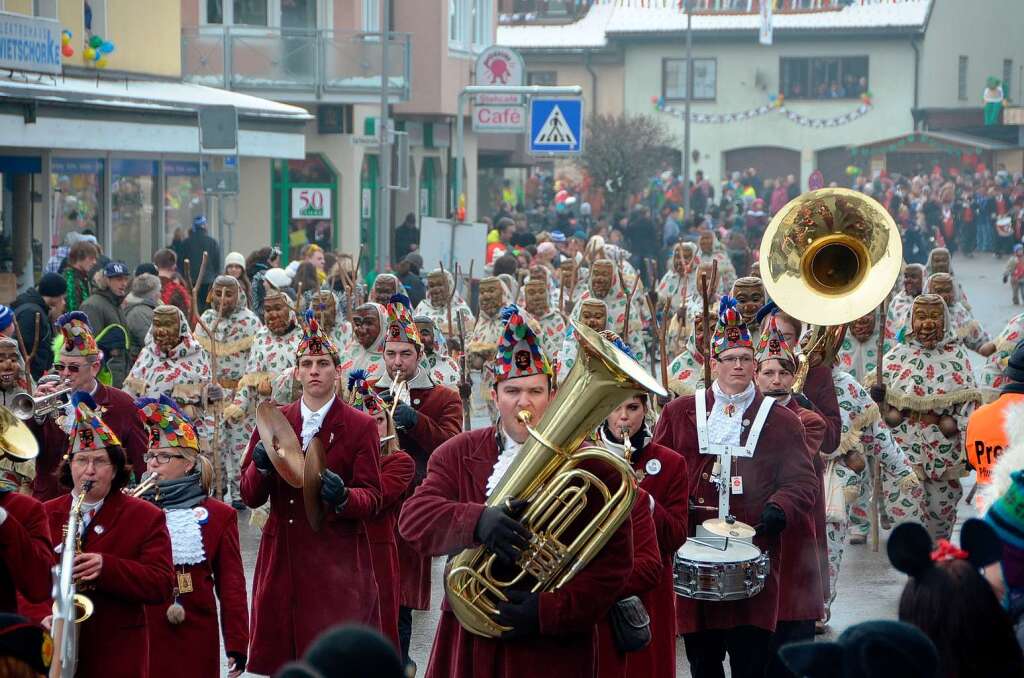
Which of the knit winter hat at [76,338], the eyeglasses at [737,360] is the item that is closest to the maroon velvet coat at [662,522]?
→ the eyeglasses at [737,360]

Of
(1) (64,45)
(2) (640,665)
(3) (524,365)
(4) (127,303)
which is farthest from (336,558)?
(1) (64,45)

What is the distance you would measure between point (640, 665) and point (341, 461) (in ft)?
5.11

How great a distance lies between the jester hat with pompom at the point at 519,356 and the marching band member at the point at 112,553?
1.35 meters

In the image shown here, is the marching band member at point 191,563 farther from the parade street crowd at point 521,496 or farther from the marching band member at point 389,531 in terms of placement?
the marching band member at point 389,531

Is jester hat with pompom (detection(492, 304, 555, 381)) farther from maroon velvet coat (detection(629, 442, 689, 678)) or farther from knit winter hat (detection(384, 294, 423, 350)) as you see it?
knit winter hat (detection(384, 294, 423, 350))

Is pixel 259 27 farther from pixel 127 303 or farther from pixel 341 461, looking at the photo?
pixel 341 461

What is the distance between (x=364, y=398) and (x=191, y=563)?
1.96m

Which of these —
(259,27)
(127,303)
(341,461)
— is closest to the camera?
(341,461)

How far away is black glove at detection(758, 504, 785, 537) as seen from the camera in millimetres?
7055

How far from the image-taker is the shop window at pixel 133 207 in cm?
2297

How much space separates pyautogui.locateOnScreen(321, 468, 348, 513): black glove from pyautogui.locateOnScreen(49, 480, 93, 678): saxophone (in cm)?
119

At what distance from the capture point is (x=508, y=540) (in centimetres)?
490

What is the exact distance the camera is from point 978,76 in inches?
2293

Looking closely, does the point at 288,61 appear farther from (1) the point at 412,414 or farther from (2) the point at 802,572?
(2) the point at 802,572
